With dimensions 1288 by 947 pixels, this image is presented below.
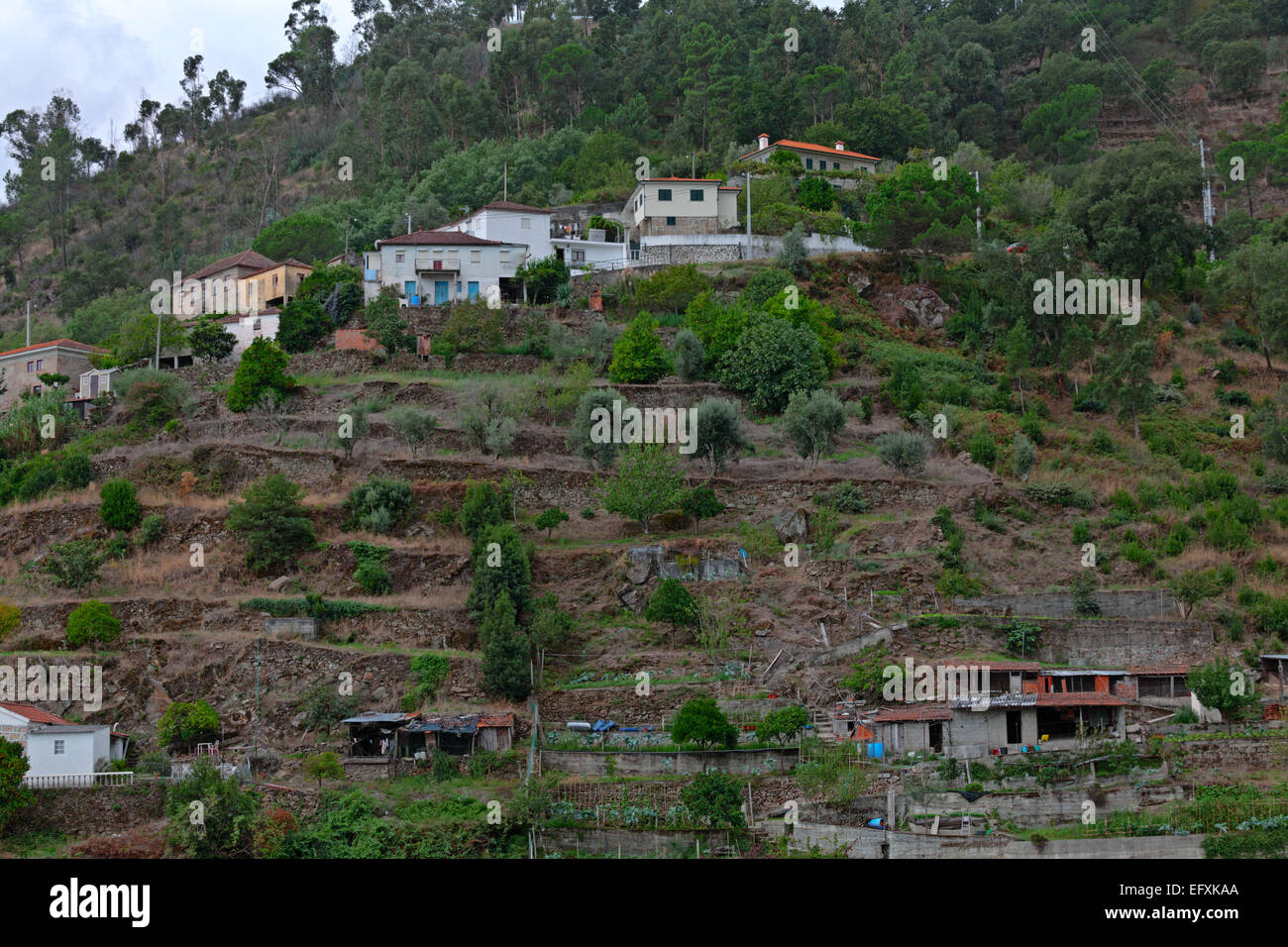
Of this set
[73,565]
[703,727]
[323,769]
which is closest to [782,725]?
[703,727]

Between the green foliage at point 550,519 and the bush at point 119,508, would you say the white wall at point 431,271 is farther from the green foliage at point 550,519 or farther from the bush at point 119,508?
the green foliage at point 550,519

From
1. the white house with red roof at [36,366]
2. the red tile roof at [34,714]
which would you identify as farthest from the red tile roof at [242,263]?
the red tile roof at [34,714]

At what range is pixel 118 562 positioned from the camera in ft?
125

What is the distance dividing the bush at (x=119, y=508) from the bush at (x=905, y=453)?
21.1 meters

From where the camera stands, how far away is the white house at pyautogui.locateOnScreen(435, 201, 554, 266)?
55750 millimetres

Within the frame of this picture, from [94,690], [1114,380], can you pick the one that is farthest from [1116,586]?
[94,690]

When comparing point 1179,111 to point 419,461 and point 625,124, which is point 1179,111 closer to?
point 625,124

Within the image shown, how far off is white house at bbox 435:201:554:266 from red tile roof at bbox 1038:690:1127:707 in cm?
3105

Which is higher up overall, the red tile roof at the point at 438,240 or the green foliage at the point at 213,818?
the red tile roof at the point at 438,240

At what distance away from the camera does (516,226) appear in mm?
56125

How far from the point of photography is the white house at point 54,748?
30.0 meters

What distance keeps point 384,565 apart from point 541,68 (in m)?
50.7

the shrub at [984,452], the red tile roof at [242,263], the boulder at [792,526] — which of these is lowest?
the boulder at [792,526]

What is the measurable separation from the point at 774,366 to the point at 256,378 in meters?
16.7
